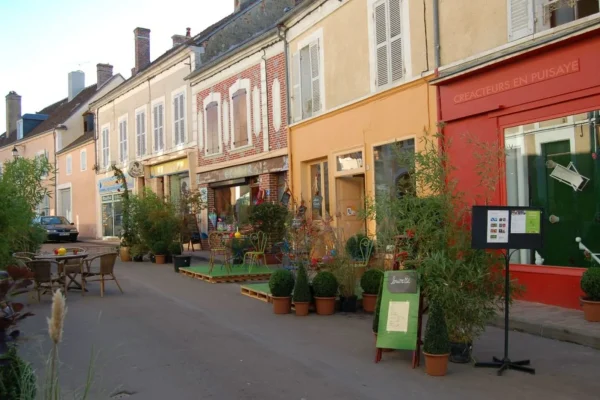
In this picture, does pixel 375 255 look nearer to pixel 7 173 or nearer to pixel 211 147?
pixel 7 173

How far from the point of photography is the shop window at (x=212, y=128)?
1966 cm

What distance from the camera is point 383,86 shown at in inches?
473

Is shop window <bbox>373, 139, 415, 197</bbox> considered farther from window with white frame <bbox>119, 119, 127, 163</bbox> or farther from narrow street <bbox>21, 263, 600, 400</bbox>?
window with white frame <bbox>119, 119, 127, 163</bbox>

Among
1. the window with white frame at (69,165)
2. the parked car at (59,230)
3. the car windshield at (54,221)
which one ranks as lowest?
the parked car at (59,230)

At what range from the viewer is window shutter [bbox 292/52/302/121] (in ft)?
50.8

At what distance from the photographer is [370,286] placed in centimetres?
860

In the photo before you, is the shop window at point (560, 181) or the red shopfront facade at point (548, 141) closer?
the red shopfront facade at point (548, 141)

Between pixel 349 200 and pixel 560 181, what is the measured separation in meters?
5.99

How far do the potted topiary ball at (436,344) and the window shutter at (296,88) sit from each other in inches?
415

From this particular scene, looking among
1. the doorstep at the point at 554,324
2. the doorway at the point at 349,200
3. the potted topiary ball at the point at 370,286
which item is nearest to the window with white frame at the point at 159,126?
the doorway at the point at 349,200

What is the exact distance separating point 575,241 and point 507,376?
3.66m

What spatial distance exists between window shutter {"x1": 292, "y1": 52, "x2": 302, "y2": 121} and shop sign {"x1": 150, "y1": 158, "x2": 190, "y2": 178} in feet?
23.2

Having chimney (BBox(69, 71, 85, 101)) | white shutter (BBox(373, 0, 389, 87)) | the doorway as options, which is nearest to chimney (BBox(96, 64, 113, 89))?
chimney (BBox(69, 71, 85, 101))

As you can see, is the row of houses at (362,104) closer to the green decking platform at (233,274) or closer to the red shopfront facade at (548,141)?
the red shopfront facade at (548,141)
